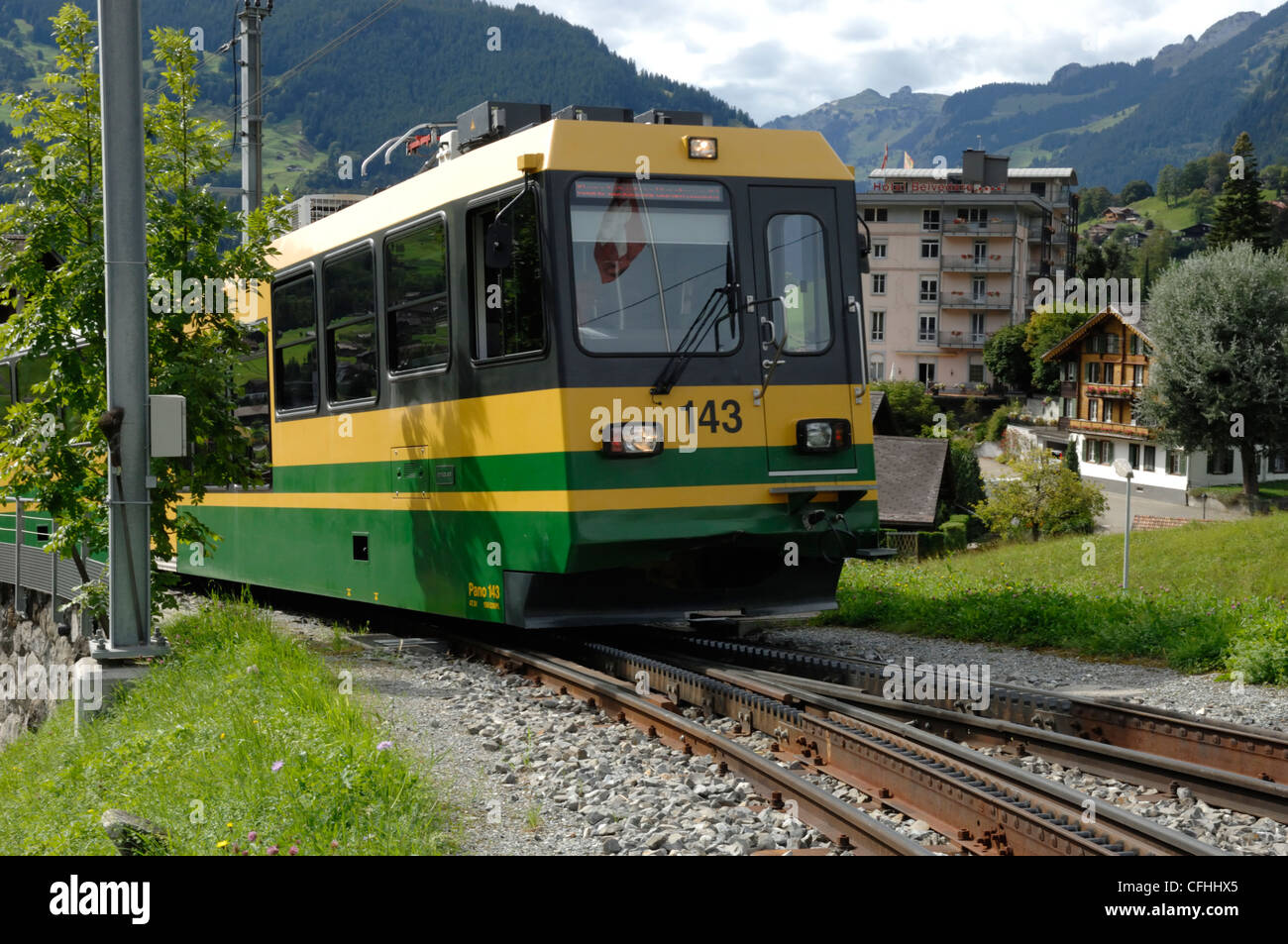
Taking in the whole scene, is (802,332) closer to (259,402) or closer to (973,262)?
(259,402)

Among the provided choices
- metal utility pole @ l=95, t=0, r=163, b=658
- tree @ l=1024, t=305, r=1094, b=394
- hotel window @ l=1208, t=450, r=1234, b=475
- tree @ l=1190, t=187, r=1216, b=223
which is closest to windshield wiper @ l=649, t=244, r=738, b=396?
metal utility pole @ l=95, t=0, r=163, b=658

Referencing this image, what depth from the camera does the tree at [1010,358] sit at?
95125mm

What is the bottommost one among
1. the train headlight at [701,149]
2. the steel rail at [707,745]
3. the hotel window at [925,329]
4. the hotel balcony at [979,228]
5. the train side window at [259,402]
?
the steel rail at [707,745]

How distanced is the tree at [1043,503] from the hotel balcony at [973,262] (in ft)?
162

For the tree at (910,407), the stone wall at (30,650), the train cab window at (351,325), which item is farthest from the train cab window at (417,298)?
the tree at (910,407)

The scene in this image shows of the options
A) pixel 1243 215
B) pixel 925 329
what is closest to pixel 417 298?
pixel 1243 215

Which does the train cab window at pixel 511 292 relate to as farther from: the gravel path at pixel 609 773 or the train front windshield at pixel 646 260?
the gravel path at pixel 609 773

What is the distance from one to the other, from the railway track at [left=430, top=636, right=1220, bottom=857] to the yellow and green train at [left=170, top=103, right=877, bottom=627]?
980 mm

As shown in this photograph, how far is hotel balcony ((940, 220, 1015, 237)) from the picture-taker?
102000 millimetres

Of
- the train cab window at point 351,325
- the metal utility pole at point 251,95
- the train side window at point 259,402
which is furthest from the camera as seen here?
the metal utility pole at point 251,95

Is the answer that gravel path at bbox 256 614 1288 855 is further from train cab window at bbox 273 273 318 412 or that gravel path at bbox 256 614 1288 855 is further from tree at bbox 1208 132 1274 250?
tree at bbox 1208 132 1274 250

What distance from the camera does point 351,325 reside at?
11469 mm

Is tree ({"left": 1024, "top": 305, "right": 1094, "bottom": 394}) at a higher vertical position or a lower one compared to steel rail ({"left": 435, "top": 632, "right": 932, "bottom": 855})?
higher

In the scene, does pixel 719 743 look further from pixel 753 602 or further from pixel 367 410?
pixel 367 410
